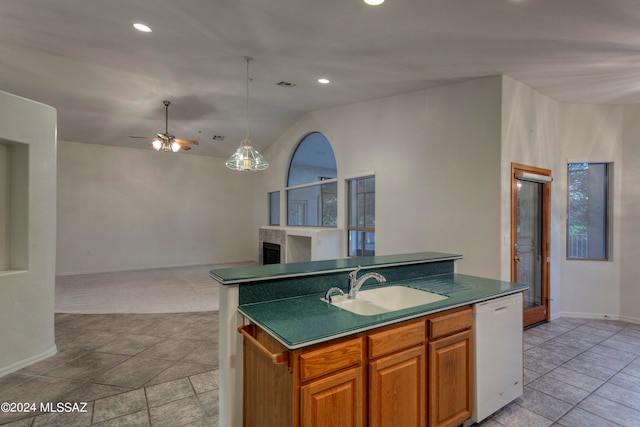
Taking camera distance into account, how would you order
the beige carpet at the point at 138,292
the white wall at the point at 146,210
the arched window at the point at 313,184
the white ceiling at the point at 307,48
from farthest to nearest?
the white wall at the point at 146,210
the arched window at the point at 313,184
the beige carpet at the point at 138,292
the white ceiling at the point at 307,48

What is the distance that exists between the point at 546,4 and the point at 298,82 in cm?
310

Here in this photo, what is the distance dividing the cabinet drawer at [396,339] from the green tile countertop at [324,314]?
6 cm

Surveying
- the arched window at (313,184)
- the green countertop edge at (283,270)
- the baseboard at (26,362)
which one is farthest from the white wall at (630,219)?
the baseboard at (26,362)

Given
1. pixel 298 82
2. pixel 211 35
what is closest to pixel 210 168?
pixel 298 82

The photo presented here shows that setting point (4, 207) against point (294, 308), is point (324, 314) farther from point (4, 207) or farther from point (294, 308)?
point (4, 207)

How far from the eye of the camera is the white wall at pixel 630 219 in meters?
4.32

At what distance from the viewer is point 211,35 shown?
336cm

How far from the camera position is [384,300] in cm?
242

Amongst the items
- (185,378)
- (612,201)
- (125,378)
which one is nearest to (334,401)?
(185,378)

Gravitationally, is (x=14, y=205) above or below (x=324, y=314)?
above

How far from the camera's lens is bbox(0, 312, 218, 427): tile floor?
2.29 m

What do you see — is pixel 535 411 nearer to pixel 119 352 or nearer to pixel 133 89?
pixel 119 352

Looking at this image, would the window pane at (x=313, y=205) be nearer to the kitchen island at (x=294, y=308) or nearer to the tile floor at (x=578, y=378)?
the tile floor at (x=578, y=378)

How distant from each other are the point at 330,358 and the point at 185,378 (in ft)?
6.47
